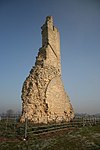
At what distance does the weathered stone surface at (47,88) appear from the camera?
68.6 ft

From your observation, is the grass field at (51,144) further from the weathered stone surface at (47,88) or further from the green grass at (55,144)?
the weathered stone surface at (47,88)

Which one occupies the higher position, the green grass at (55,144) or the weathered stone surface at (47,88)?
the weathered stone surface at (47,88)

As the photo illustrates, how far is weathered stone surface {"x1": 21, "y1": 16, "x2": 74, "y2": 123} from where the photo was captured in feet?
68.6

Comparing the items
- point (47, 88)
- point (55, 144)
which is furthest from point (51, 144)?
point (47, 88)

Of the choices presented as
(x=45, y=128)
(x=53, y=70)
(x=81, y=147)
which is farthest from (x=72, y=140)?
(x=53, y=70)

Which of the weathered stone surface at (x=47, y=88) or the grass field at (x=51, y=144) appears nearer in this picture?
the grass field at (x=51, y=144)

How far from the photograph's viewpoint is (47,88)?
21828mm

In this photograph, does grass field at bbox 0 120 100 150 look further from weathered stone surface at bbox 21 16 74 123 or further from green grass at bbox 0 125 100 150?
weathered stone surface at bbox 21 16 74 123

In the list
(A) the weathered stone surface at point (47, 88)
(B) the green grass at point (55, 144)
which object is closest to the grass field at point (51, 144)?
(B) the green grass at point (55, 144)

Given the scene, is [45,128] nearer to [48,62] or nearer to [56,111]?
[56,111]

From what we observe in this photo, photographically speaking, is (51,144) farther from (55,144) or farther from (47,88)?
(47,88)

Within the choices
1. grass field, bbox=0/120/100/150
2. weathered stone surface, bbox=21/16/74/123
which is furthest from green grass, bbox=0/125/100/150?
weathered stone surface, bbox=21/16/74/123

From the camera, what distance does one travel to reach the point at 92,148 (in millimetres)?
11570

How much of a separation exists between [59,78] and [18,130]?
409 inches
